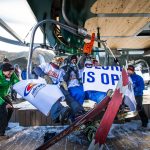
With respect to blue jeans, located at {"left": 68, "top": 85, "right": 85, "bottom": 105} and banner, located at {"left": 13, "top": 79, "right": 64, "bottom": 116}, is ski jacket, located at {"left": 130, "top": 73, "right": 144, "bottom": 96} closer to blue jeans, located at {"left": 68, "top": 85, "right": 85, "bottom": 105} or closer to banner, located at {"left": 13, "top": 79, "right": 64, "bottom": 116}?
blue jeans, located at {"left": 68, "top": 85, "right": 85, "bottom": 105}

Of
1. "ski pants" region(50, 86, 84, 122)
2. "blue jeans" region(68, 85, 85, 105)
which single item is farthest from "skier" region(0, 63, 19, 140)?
"ski pants" region(50, 86, 84, 122)

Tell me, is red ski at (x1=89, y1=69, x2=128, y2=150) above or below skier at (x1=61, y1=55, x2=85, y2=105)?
below

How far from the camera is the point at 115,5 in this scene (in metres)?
5.95

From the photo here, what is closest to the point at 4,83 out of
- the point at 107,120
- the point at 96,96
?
the point at 96,96

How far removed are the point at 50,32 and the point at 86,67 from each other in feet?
10.5

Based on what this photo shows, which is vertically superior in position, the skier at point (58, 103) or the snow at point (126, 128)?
the skier at point (58, 103)

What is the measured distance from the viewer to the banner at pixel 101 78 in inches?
204

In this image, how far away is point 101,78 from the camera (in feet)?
17.1

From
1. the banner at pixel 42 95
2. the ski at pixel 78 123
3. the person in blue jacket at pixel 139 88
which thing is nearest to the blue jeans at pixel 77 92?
the person in blue jacket at pixel 139 88

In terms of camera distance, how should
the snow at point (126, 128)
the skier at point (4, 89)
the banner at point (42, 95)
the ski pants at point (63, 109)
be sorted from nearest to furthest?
the banner at point (42, 95), the ski pants at point (63, 109), the skier at point (4, 89), the snow at point (126, 128)

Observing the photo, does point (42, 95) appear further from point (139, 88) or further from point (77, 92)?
point (139, 88)

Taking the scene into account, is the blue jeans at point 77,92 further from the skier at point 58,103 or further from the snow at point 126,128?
the snow at point 126,128

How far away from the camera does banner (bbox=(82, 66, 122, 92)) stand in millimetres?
5184

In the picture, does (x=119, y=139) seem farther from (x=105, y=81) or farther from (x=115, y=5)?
(x=115, y=5)
